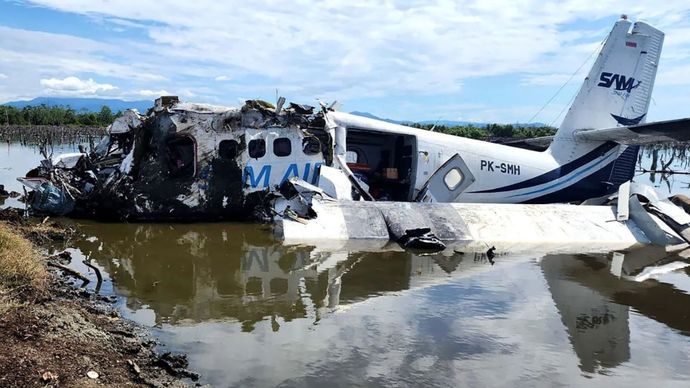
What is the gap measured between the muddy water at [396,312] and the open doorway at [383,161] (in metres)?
4.15

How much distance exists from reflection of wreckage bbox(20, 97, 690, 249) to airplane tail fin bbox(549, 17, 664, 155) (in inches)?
123

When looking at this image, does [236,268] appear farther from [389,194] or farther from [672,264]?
[672,264]

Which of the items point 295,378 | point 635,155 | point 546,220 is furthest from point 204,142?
point 635,155

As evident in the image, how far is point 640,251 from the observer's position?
36.3ft

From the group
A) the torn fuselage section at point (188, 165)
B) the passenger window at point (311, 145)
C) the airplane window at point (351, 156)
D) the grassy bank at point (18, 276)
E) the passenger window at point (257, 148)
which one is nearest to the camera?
the grassy bank at point (18, 276)

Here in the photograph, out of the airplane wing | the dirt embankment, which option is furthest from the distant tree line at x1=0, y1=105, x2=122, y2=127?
the dirt embankment

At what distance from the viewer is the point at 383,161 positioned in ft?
49.3

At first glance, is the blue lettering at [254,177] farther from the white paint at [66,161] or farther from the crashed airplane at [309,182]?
the white paint at [66,161]

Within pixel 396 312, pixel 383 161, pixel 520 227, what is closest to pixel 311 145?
pixel 383 161

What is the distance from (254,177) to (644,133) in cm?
922

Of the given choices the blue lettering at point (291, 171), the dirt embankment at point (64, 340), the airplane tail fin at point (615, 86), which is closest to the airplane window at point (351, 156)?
the blue lettering at point (291, 171)

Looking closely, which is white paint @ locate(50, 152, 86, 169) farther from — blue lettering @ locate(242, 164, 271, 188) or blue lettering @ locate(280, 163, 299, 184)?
blue lettering @ locate(280, 163, 299, 184)

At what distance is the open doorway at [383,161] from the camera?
45.5 feet

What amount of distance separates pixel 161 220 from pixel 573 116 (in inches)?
441
